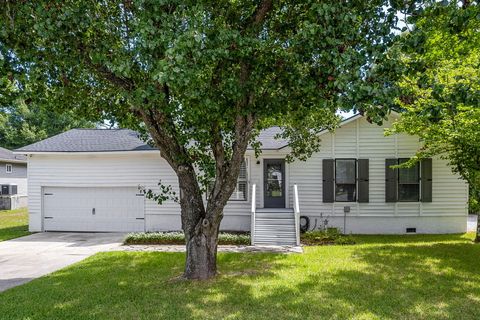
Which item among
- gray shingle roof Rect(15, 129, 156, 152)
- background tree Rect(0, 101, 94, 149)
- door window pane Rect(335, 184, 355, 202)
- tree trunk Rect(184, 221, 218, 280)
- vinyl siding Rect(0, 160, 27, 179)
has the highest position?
background tree Rect(0, 101, 94, 149)

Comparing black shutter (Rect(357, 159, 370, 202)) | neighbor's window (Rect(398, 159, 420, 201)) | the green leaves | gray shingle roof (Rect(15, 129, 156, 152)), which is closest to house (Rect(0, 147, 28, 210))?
gray shingle roof (Rect(15, 129, 156, 152))

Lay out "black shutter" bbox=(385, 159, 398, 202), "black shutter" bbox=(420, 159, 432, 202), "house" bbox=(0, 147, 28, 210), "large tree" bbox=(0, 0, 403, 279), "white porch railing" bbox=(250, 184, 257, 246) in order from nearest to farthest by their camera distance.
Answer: "large tree" bbox=(0, 0, 403, 279)
"white porch railing" bbox=(250, 184, 257, 246)
"black shutter" bbox=(420, 159, 432, 202)
"black shutter" bbox=(385, 159, 398, 202)
"house" bbox=(0, 147, 28, 210)

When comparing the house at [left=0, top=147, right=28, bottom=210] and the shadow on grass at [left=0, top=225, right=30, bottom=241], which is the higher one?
the house at [left=0, top=147, right=28, bottom=210]

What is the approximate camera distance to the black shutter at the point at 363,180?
1255cm

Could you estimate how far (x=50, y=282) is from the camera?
6.92m

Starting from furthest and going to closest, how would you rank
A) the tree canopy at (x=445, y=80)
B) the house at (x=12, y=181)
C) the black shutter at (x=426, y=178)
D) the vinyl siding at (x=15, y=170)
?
1. the vinyl siding at (x=15, y=170)
2. the house at (x=12, y=181)
3. the black shutter at (x=426, y=178)
4. the tree canopy at (x=445, y=80)

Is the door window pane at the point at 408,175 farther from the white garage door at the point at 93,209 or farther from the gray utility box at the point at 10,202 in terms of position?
the gray utility box at the point at 10,202

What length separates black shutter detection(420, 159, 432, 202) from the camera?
1238cm

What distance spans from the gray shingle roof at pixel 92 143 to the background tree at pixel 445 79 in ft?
29.8

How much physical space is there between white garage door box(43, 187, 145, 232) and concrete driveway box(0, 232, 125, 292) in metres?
0.59

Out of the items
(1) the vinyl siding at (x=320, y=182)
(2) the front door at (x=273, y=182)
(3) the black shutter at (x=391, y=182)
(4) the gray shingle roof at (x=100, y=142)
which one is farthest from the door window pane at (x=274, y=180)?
(3) the black shutter at (x=391, y=182)

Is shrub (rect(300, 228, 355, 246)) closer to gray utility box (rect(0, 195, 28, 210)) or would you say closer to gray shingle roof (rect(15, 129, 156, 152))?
gray shingle roof (rect(15, 129, 156, 152))

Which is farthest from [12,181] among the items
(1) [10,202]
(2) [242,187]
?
(2) [242,187]

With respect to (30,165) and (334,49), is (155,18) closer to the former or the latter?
(334,49)
